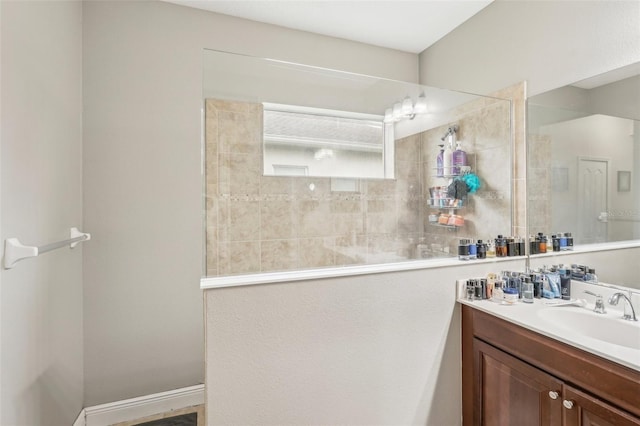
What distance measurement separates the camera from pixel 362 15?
2.24 meters

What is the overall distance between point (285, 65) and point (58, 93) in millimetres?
1129

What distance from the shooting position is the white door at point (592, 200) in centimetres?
161

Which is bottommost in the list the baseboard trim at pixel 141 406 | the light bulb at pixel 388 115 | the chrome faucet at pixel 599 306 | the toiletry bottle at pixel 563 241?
the baseboard trim at pixel 141 406

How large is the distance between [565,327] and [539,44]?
1.55 metres

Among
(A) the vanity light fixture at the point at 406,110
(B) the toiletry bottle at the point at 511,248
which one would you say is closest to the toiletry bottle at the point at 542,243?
(B) the toiletry bottle at the point at 511,248

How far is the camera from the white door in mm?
1606

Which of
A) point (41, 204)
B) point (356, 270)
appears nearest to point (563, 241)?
point (356, 270)

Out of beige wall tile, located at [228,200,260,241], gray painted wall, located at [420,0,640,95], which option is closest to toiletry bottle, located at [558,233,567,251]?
gray painted wall, located at [420,0,640,95]

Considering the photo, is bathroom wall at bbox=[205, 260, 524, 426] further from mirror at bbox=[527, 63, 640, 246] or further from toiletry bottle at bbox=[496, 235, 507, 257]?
mirror at bbox=[527, 63, 640, 246]

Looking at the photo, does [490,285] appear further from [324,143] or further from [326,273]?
[324,143]

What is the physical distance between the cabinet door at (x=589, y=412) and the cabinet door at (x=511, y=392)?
0.03 meters

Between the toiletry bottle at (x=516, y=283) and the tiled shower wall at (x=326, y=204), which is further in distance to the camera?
the toiletry bottle at (x=516, y=283)

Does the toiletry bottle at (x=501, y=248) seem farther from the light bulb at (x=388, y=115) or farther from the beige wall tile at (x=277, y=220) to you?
the beige wall tile at (x=277, y=220)

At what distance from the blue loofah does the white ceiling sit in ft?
3.78
